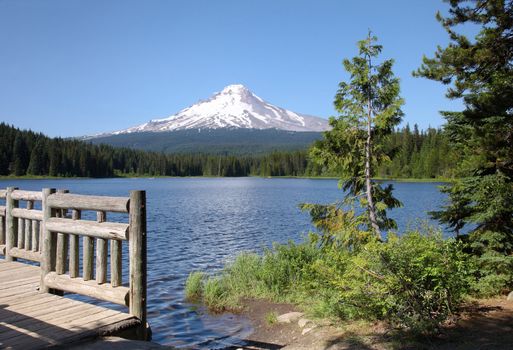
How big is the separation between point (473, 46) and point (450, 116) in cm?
282

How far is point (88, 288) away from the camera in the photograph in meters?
7.40

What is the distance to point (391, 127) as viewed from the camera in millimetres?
11703

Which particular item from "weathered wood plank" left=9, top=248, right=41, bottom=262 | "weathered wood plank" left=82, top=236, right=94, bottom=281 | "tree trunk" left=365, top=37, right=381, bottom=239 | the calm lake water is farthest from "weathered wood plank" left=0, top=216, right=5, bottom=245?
"tree trunk" left=365, top=37, right=381, bottom=239

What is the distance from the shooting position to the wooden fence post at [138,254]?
6766 millimetres

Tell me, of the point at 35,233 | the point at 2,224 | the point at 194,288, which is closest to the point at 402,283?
the point at 35,233

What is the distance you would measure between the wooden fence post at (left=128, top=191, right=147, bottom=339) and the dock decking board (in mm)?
185

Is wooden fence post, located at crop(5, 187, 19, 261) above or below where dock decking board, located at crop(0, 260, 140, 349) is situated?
above

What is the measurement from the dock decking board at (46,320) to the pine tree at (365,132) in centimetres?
706

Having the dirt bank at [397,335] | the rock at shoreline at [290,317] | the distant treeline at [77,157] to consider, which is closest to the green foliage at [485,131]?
the dirt bank at [397,335]

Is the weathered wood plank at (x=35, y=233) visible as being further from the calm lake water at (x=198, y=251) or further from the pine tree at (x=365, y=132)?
the pine tree at (x=365, y=132)

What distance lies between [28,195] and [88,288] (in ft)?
10.4

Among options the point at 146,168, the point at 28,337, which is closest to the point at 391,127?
the point at 28,337

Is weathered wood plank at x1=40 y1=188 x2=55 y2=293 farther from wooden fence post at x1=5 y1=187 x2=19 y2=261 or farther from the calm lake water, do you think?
the calm lake water

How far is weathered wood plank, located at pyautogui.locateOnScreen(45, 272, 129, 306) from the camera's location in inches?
275
